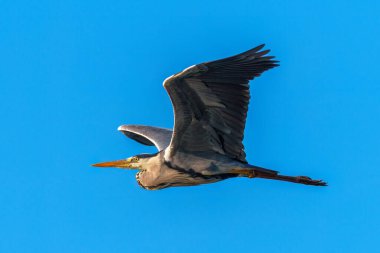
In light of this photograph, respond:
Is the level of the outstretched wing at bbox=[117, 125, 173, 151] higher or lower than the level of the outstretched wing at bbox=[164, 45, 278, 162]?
higher

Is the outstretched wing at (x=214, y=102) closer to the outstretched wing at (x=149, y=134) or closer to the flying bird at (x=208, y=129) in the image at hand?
the flying bird at (x=208, y=129)

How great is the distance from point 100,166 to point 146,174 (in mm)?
1567

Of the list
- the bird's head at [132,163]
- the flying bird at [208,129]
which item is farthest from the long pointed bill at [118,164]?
the flying bird at [208,129]

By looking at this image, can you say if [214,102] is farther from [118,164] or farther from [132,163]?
[118,164]

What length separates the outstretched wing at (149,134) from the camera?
17109 mm

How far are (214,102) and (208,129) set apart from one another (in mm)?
596

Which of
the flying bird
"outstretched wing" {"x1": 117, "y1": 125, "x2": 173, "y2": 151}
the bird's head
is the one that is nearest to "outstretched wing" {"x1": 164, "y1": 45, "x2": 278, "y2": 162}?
the flying bird

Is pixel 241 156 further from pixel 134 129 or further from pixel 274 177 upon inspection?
pixel 134 129

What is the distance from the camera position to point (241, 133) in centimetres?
1454

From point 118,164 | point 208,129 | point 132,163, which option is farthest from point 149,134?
point 208,129

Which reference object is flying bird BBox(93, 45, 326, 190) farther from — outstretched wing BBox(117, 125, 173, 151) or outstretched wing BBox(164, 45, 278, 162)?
outstretched wing BBox(117, 125, 173, 151)

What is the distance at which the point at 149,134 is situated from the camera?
1753 cm

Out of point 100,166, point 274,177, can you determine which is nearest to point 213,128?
point 274,177

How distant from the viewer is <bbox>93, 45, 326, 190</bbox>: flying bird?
13.7m
